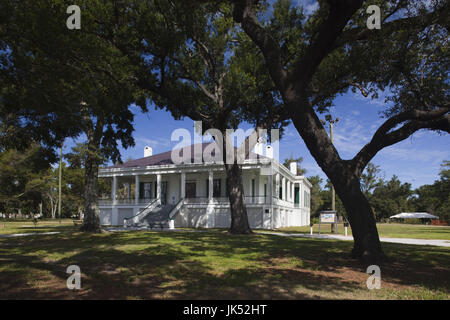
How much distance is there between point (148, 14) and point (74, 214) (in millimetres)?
67485

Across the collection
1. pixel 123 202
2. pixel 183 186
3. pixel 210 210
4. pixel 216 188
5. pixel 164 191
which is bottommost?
pixel 210 210

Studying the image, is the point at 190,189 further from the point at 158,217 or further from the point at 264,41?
the point at 264,41

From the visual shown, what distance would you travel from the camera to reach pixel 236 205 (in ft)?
62.8

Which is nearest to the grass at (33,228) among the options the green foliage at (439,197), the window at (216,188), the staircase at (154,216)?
the staircase at (154,216)

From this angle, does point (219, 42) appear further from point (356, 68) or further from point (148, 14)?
point (356, 68)

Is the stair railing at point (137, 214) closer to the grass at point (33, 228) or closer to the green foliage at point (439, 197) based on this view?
the grass at point (33, 228)

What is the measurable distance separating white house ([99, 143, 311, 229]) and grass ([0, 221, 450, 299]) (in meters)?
15.3

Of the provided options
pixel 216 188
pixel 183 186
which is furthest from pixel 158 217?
pixel 216 188

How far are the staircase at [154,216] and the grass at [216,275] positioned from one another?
1548 centimetres

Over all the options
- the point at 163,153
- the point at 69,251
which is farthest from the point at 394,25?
the point at 163,153

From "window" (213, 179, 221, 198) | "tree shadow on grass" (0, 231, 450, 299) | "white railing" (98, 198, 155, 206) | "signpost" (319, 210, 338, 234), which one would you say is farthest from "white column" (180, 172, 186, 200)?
"tree shadow on grass" (0, 231, 450, 299)

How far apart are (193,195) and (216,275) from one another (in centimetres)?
2390

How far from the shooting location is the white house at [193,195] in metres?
27.1

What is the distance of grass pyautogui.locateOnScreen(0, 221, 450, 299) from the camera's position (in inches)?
214
